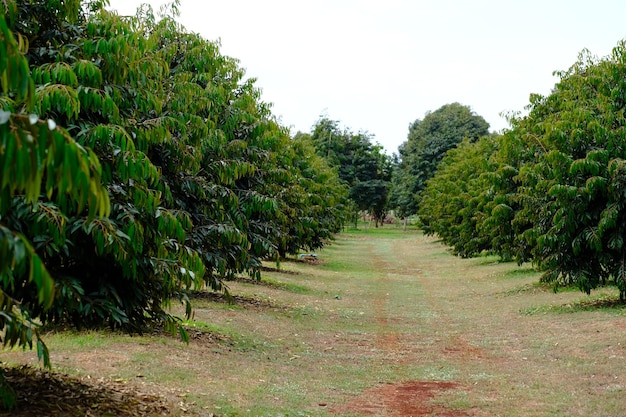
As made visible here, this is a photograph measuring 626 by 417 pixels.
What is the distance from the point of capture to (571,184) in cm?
1745

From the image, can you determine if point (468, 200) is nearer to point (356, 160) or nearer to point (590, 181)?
point (590, 181)

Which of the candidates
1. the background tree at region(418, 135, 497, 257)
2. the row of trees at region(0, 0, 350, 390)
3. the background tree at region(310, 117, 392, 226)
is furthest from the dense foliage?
the row of trees at region(0, 0, 350, 390)

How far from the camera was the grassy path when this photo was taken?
9617 mm

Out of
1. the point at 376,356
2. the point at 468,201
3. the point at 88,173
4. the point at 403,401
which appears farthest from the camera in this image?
the point at 468,201

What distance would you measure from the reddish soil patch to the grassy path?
17 millimetres

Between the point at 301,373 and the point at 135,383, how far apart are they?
3.48m

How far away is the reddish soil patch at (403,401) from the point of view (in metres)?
9.43

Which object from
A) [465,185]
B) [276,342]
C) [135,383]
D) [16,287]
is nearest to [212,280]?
[276,342]

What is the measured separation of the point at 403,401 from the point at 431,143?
79.9 metres

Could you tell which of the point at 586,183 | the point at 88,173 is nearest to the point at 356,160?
the point at 586,183

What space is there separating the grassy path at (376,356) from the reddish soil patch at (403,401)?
17 millimetres

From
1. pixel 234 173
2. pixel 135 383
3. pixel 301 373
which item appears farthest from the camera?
pixel 234 173

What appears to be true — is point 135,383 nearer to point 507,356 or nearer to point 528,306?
point 507,356

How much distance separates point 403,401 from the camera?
399 inches
